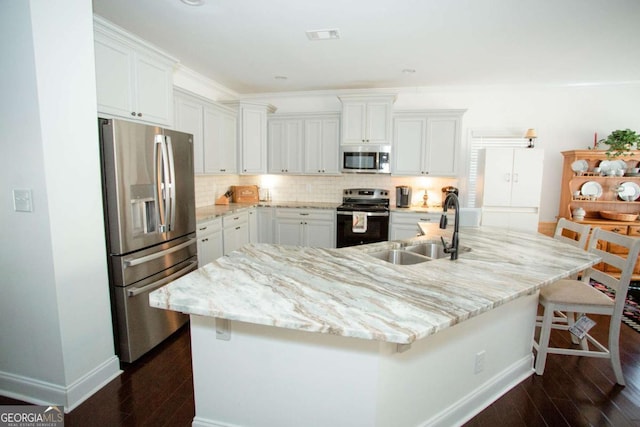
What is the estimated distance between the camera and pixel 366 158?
4656mm

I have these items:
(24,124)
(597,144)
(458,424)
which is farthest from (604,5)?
(24,124)

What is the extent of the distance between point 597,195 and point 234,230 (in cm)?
503

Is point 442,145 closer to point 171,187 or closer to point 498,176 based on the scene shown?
point 498,176

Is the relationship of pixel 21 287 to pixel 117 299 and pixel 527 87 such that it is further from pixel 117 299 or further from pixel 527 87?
pixel 527 87

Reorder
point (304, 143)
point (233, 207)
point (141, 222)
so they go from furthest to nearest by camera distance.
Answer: point (304, 143), point (233, 207), point (141, 222)

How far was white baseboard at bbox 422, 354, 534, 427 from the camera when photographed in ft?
5.46

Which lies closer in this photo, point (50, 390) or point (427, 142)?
point (50, 390)

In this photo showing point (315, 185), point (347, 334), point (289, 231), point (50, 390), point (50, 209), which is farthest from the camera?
point (315, 185)

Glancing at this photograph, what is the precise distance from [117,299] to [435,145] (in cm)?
415

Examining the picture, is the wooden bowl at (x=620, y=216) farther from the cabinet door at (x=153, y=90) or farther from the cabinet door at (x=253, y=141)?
the cabinet door at (x=153, y=90)

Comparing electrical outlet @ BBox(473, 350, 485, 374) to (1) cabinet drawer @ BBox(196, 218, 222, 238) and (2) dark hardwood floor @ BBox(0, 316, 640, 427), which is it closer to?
(2) dark hardwood floor @ BBox(0, 316, 640, 427)

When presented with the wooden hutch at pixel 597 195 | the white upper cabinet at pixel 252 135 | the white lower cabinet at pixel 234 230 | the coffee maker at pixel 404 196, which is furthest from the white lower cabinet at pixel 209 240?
the wooden hutch at pixel 597 195

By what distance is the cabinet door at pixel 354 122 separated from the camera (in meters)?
4.59

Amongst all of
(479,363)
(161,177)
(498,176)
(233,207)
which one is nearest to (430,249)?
(479,363)
